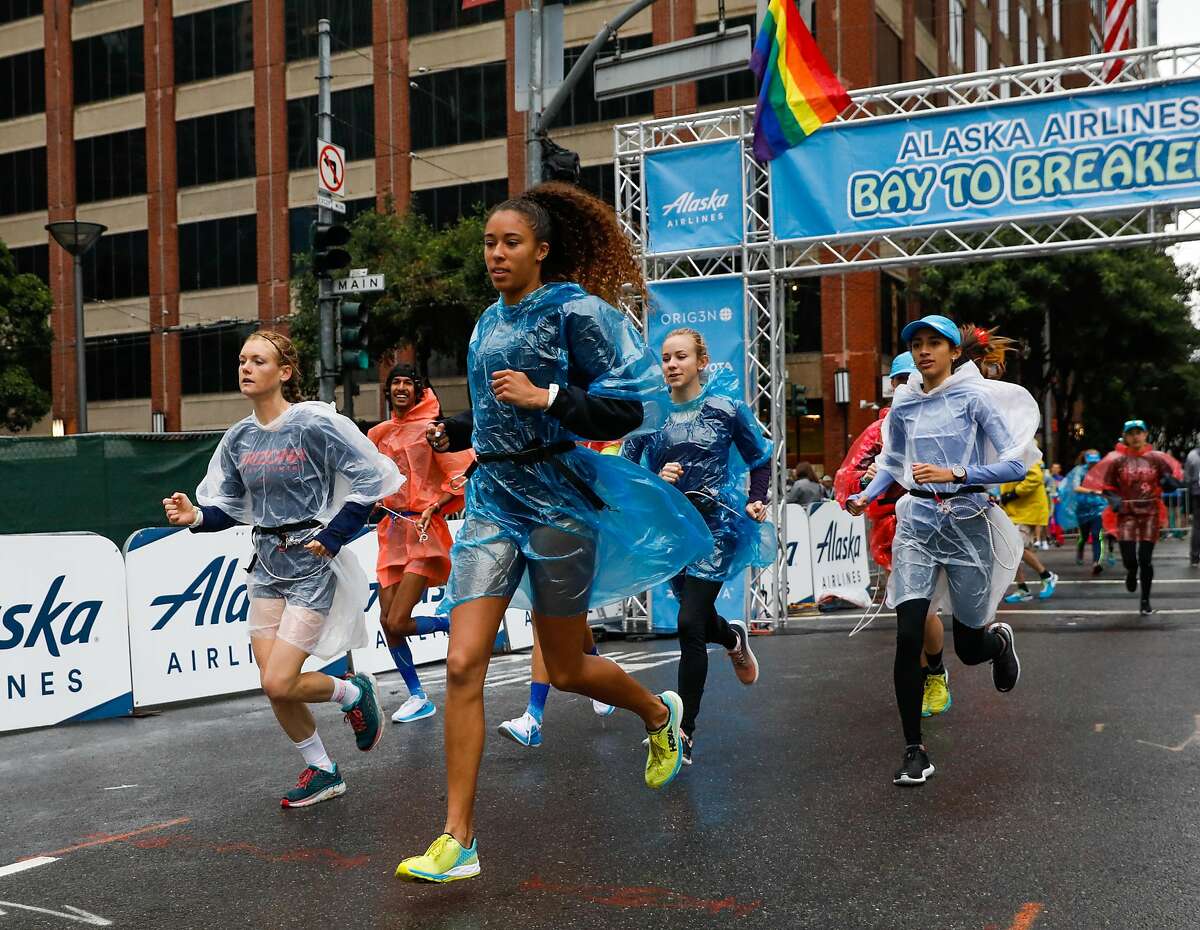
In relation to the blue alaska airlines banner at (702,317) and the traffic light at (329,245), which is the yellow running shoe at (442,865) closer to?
the blue alaska airlines banner at (702,317)

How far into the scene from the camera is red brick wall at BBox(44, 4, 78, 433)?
43.2 metres

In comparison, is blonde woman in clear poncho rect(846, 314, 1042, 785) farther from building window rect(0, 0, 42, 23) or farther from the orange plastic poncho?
building window rect(0, 0, 42, 23)

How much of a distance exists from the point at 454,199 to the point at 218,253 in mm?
8498

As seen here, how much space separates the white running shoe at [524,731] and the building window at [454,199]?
30948 millimetres

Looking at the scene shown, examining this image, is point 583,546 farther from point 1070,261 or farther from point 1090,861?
point 1070,261

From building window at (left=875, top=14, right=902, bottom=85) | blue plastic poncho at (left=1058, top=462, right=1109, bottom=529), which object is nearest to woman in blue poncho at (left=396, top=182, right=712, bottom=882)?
blue plastic poncho at (left=1058, top=462, right=1109, bottom=529)

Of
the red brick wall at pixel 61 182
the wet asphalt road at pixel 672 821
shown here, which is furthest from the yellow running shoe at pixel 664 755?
the red brick wall at pixel 61 182

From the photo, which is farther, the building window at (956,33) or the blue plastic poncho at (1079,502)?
the building window at (956,33)

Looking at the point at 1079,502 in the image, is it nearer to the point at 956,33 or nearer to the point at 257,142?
the point at 956,33

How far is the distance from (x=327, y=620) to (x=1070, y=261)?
34.7m

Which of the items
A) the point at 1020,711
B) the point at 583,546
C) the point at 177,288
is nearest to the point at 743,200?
the point at 1020,711

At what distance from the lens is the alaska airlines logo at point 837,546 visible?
15.3 metres

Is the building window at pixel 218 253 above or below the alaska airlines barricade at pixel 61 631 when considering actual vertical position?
above

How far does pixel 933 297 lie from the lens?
36781 mm
